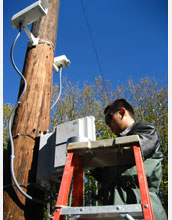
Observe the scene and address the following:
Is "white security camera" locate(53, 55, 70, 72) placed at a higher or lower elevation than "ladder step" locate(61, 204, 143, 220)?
higher

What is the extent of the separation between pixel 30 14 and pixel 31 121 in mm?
1254

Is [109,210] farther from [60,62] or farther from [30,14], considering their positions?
[60,62]

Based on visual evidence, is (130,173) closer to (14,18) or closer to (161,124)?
(14,18)

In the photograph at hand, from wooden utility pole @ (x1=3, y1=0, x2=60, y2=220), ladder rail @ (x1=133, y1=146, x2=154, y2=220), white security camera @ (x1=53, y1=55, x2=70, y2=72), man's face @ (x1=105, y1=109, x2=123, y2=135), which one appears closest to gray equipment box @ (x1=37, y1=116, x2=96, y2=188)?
wooden utility pole @ (x1=3, y1=0, x2=60, y2=220)

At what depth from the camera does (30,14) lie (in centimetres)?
234

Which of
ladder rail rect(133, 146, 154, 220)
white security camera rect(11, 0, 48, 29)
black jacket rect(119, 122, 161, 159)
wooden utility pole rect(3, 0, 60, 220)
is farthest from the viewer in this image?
white security camera rect(11, 0, 48, 29)

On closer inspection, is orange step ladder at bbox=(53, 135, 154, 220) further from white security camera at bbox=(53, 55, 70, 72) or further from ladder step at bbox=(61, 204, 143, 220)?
white security camera at bbox=(53, 55, 70, 72)

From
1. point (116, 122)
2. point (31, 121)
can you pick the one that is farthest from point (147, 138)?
point (31, 121)

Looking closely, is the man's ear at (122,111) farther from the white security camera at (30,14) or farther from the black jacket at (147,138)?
the white security camera at (30,14)

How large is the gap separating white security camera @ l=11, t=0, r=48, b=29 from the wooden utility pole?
0.84 feet

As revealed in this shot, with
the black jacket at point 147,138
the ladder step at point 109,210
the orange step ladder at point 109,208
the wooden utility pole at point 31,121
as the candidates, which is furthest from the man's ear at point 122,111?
the ladder step at point 109,210

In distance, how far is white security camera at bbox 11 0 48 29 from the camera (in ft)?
7.49

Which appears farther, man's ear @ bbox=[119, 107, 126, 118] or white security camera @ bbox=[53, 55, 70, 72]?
white security camera @ bbox=[53, 55, 70, 72]

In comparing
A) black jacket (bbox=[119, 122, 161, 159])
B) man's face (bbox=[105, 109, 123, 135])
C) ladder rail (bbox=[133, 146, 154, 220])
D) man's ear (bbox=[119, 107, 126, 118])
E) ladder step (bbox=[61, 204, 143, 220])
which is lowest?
ladder step (bbox=[61, 204, 143, 220])
